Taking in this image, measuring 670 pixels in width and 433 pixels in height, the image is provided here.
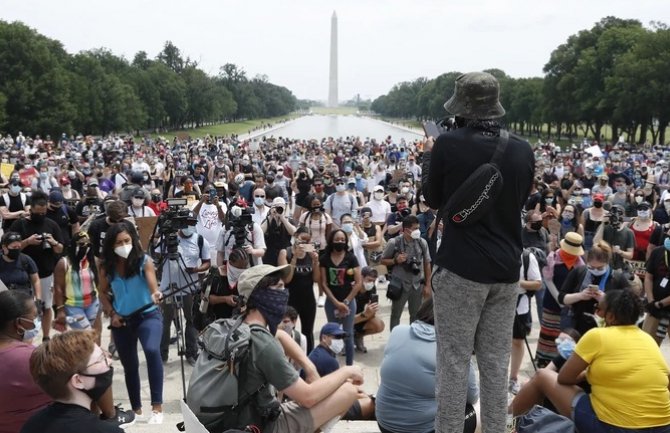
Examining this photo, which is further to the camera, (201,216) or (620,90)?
(620,90)

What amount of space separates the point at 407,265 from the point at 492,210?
18.6 ft

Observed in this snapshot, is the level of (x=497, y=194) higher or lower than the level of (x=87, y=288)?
higher

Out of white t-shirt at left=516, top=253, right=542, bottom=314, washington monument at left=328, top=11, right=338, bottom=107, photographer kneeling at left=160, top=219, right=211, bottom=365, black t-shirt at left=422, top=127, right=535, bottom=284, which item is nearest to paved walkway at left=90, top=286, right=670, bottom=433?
photographer kneeling at left=160, top=219, right=211, bottom=365

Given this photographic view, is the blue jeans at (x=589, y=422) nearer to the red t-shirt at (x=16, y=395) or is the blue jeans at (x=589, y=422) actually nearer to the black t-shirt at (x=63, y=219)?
the red t-shirt at (x=16, y=395)

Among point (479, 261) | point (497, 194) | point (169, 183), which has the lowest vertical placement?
point (169, 183)

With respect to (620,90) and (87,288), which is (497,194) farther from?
(620,90)

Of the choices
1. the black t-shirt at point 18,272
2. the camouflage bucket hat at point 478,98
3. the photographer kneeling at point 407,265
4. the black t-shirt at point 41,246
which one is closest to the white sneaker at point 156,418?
the black t-shirt at point 18,272


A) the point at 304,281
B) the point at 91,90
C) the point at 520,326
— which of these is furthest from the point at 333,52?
the point at 520,326

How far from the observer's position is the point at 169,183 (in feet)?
62.3

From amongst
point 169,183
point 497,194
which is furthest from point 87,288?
point 169,183

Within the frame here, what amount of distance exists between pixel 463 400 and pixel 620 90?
66.0m

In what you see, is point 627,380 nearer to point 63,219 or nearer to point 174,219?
point 174,219

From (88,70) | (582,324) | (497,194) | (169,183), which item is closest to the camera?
(497,194)

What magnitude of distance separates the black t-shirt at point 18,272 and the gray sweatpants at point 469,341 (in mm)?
6167
